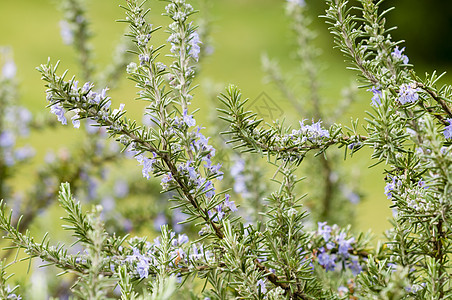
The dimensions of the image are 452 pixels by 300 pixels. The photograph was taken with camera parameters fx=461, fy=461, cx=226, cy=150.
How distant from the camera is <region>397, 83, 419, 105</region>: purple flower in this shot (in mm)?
692

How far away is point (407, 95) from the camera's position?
70 cm

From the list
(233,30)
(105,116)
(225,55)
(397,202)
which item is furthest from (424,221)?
(233,30)

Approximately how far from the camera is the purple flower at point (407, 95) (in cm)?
69

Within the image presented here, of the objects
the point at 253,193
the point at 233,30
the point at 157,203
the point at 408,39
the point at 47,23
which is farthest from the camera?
the point at 233,30

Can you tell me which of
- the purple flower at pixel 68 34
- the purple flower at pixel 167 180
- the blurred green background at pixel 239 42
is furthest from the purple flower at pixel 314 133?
the blurred green background at pixel 239 42

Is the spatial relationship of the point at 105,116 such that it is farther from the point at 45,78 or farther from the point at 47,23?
the point at 47,23

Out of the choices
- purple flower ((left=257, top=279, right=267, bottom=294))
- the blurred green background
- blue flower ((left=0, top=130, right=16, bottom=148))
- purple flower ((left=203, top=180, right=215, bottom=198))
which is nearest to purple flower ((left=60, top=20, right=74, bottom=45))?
blue flower ((left=0, top=130, right=16, bottom=148))

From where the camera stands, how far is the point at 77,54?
6.81ft

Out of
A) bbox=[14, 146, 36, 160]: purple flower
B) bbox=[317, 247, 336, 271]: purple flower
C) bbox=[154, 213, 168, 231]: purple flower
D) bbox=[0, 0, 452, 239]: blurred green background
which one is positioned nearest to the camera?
bbox=[317, 247, 336, 271]: purple flower

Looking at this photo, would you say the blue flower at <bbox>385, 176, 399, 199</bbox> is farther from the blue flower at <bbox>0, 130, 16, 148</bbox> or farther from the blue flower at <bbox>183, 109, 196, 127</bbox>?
the blue flower at <bbox>0, 130, 16, 148</bbox>

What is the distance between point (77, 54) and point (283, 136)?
157cm

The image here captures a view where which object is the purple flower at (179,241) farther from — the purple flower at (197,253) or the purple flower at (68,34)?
the purple flower at (68,34)

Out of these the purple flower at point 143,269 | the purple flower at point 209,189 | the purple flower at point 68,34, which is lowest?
the purple flower at point 143,269

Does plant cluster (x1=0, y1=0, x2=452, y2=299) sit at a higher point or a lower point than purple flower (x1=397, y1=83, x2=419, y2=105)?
lower
